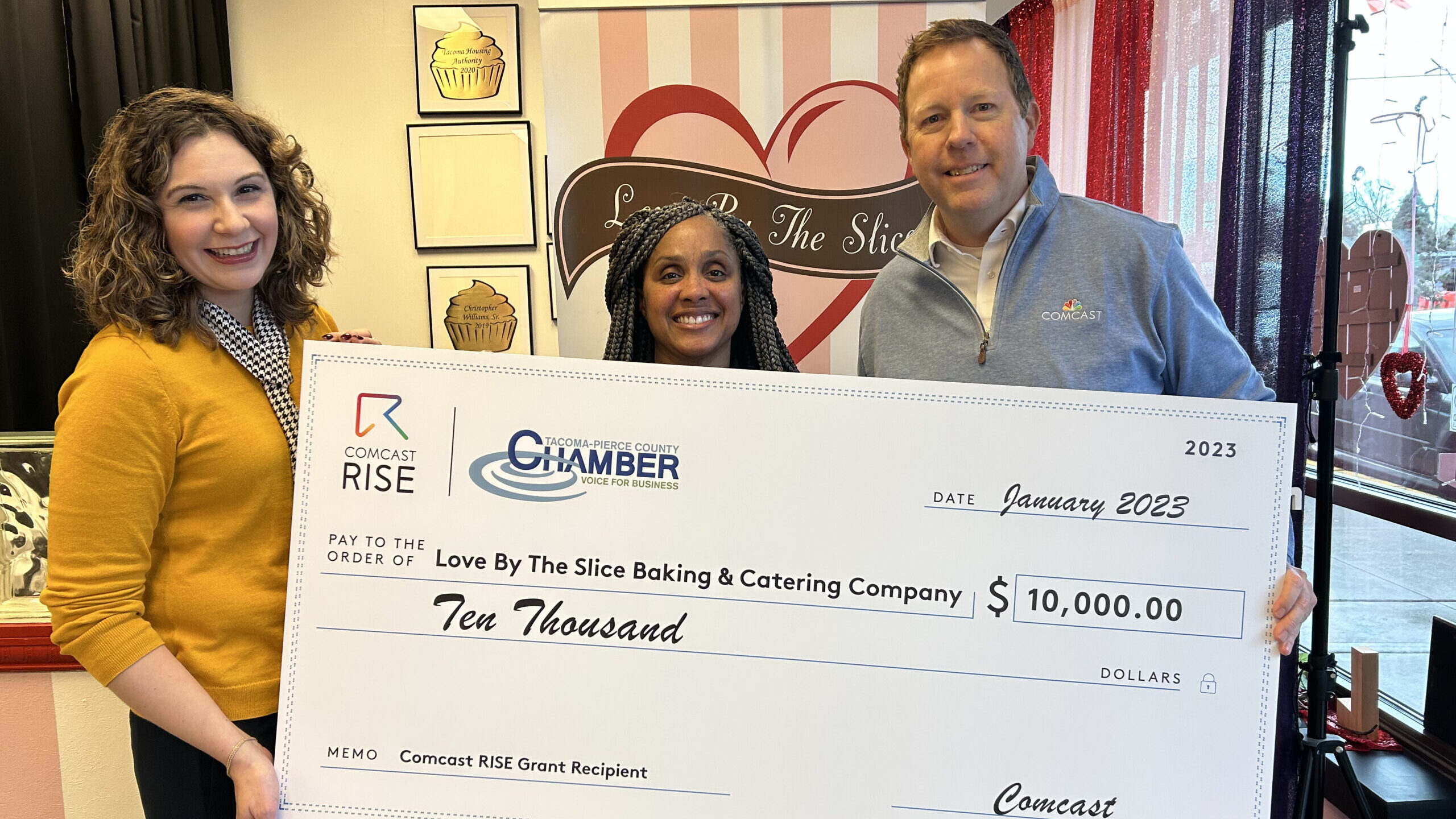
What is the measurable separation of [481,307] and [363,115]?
2.97 ft

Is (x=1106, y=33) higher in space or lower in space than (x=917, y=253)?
higher

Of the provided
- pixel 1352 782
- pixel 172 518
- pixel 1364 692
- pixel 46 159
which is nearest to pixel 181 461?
pixel 172 518

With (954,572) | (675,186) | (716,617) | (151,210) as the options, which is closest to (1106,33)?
(675,186)

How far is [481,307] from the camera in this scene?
137 inches

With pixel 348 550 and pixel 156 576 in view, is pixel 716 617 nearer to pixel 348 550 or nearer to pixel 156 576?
pixel 348 550

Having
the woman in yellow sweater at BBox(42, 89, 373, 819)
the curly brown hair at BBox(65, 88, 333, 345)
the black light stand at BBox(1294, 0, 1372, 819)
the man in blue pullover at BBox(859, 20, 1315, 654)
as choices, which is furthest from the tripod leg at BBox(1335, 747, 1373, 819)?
the curly brown hair at BBox(65, 88, 333, 345)

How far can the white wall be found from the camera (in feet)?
10.9

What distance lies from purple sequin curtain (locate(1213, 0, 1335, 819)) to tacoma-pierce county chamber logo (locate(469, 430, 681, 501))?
187cm

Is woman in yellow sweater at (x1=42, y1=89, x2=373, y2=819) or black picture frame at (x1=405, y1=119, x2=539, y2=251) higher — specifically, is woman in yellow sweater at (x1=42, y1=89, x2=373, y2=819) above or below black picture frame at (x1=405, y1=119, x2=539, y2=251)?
below

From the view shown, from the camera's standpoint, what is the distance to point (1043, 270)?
1.49m

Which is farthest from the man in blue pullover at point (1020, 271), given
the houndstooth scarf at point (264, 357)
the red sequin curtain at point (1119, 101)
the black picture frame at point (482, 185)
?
the black picture frame at point (482, 185)

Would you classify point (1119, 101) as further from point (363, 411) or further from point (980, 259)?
point (363, 411)

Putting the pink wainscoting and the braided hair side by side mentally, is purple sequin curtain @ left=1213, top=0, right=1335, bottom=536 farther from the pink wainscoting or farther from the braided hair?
the pink wainscoting

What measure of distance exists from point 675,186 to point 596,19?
1.54 ft
